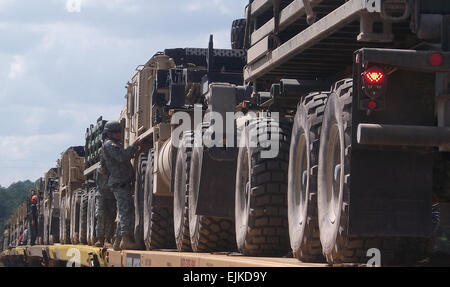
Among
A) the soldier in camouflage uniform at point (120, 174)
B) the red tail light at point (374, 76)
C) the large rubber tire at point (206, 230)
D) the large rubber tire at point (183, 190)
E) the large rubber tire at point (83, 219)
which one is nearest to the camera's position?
the red tail light at point (374, 76)

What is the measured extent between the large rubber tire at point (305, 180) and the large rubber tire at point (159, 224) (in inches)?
194

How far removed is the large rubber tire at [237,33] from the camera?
11.2 meters

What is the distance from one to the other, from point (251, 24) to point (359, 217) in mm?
3721

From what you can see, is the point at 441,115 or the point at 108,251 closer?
the point at 441,115

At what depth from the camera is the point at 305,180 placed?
7820mm

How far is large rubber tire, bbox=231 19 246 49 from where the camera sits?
11.2m

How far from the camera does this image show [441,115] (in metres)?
6.21

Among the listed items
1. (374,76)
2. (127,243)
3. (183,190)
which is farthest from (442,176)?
(127,243)

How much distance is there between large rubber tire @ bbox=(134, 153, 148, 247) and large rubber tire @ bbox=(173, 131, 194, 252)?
6.38ft

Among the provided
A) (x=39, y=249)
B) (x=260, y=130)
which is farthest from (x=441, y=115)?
(x=39, y=249)

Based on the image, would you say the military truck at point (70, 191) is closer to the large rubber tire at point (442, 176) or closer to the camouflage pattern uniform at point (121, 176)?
the camouflage pattern uniform at point (121, 176)

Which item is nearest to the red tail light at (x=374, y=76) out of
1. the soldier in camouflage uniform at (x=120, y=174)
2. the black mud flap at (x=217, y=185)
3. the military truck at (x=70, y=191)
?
the black mud flap at (x=217, y=185)

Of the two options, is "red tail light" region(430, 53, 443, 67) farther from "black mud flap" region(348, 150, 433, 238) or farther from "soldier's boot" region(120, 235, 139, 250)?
"soldier's boot" region(120, 235, 139, 250)

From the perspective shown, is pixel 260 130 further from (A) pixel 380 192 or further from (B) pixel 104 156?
(B) pixel 104 156
